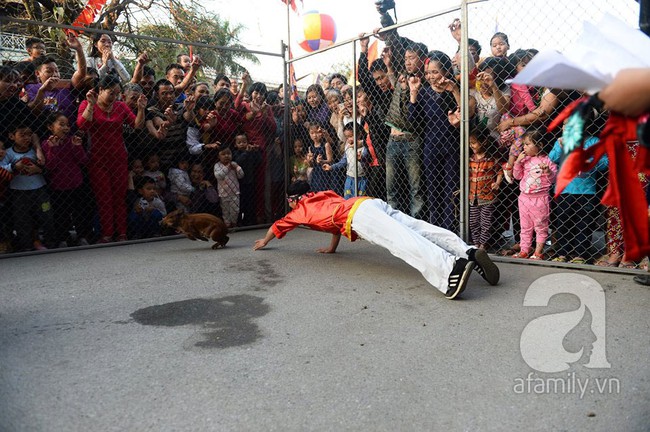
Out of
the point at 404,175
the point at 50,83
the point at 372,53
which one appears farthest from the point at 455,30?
the point at 50,83

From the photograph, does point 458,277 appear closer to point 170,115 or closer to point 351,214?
point 351,214

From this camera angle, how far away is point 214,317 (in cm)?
317

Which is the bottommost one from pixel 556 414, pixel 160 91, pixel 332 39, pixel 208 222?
pixel 556 414

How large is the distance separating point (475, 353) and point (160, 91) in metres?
4.96

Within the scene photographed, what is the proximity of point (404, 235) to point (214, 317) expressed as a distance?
4.64 ft

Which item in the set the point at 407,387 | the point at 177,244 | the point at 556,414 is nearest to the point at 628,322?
the point at 556,414

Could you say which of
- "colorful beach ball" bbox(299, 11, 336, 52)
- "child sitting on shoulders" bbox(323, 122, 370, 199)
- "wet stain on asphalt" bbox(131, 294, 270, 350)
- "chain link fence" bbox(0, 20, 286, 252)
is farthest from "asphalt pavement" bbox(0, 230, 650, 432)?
"colorful beach ball" bbox(299, 11, 336, 52)

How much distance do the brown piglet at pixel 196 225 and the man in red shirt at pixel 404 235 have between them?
970mm

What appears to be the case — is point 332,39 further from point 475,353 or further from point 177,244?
point 475,353

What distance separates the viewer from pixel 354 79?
18.9ft

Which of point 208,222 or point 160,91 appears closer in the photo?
point 208,222

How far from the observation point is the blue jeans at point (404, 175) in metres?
5.31

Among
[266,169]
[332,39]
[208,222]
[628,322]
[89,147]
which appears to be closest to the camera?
[628,322]

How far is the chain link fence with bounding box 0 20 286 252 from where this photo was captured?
532 centimetres
